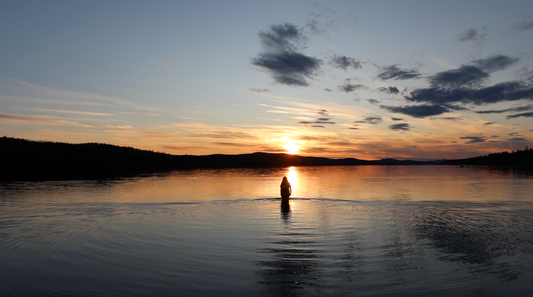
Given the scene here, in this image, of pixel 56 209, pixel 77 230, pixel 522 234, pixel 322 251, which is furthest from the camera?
pixel 56 209

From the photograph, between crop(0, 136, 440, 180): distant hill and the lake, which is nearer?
the lake

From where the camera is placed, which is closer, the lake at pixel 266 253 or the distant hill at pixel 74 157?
the lake at pixel 266 253

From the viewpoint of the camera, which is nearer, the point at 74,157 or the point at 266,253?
the point at 266,253

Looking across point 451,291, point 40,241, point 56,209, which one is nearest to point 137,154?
point 56,209

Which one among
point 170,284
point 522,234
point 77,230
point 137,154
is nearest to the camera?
point 170,284

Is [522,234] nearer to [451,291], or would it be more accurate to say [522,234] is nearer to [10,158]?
[451,291]

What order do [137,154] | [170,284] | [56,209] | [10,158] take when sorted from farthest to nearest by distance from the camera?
[137,154], [10,158], [56,209], [170,284]

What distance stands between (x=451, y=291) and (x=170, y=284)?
8703 mm

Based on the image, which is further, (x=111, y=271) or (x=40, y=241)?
(x=40, y=241)

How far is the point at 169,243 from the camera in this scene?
50.5 ft

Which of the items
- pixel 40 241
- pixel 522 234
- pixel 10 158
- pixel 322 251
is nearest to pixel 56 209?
pixel 40 241

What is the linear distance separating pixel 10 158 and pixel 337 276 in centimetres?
17209

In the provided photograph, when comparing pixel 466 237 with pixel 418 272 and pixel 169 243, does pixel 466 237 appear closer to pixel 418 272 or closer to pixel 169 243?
pixel 418 272

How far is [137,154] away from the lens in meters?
188
